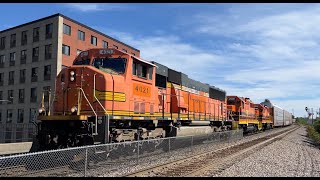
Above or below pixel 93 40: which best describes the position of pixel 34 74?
below

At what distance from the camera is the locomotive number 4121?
45.4ft

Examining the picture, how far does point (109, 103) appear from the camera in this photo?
40.8 feet

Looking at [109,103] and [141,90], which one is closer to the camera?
[109,103]

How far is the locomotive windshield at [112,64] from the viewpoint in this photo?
1340 cm

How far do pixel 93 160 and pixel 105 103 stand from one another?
2.27m

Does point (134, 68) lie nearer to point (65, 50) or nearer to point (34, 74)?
point (65, 50)

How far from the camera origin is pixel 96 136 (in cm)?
1184

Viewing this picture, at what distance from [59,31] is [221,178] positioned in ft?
151

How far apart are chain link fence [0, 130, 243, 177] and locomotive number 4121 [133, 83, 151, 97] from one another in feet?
6.62

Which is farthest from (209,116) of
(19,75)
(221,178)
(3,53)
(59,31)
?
(3,53)

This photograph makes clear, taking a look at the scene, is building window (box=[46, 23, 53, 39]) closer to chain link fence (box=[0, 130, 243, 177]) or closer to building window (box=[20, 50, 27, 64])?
building window (box=[20, 50, 27, 64])

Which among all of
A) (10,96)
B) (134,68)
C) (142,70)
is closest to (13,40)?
(10,96)

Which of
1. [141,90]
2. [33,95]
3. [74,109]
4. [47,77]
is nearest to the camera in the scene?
[74,109]

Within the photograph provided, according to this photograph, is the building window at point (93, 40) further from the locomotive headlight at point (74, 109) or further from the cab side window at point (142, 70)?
the locomotive headlight at point (74, 109)
